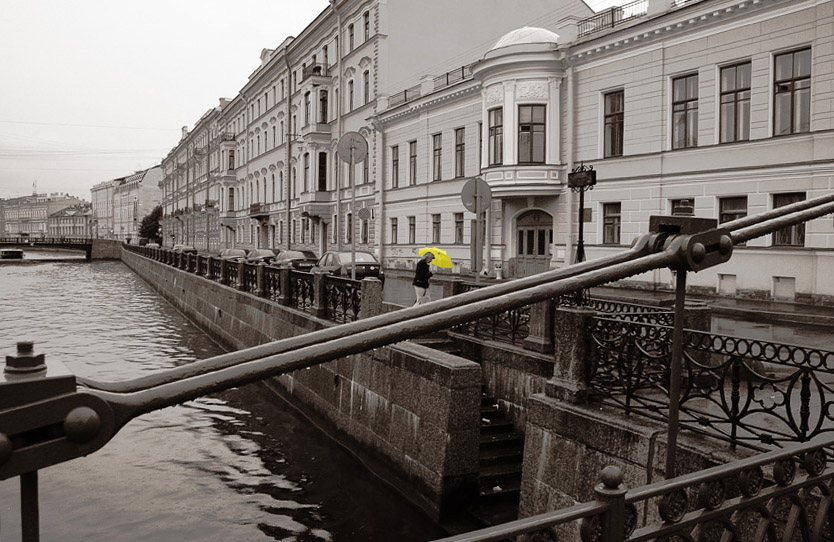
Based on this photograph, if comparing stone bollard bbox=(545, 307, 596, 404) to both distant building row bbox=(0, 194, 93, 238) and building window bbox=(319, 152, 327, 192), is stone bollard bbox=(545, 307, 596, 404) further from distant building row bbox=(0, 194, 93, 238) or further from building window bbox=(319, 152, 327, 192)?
distant building row bbox=(0, 194, 93, 238)

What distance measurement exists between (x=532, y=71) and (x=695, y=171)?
278 inches

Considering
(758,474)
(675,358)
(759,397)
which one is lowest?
(759,397)

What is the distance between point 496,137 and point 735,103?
28.6 feet

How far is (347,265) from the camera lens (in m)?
21.2

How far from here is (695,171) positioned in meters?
18.7

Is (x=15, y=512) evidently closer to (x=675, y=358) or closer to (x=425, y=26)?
(x=675, y=358)

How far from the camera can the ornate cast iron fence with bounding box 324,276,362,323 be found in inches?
453

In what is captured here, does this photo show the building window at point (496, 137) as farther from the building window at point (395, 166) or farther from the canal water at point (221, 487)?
the canal water at point (221, 487)

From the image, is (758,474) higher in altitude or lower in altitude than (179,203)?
lower

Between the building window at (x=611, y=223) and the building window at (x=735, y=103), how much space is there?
Result: 4036mm

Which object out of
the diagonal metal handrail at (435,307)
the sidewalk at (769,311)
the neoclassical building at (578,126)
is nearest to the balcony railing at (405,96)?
the neoclassical building at (578,126)

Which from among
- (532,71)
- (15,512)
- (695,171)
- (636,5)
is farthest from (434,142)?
(15,512)

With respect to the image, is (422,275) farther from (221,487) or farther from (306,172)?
(306,172)

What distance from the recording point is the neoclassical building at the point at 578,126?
16.5 m
